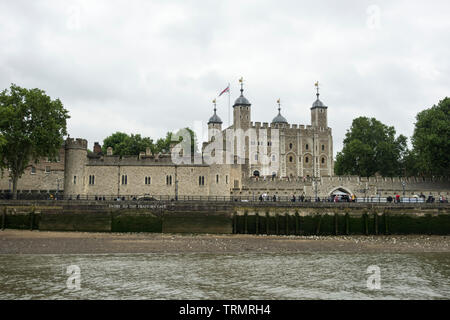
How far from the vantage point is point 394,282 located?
806 inches

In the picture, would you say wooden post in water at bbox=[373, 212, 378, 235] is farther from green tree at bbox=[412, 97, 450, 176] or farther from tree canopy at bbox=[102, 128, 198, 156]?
tree canopy at bbox=[102, 128, 198, 156]

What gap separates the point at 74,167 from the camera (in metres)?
48.8

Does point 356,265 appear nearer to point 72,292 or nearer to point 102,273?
point 102,273

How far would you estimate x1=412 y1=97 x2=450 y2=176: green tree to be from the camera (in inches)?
2201

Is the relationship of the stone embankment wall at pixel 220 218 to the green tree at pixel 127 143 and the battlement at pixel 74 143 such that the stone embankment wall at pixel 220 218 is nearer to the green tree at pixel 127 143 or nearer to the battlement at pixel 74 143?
the battlement at pixel 74 143

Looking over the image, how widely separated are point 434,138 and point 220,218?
1214 inches

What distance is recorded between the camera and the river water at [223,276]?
17.9 metres

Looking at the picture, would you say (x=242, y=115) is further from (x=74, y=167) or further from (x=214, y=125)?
(x=74, y=167)

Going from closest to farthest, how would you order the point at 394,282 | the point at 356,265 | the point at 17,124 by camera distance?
the point at 394,282 < the point at 356,265 < the point at 17,124

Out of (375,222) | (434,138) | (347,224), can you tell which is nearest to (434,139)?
(434,138)

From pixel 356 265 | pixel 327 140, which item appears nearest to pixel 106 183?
pixel 356 265

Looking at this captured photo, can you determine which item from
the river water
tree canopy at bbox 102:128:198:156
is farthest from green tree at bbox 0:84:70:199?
tree canopy at bbox 102:128:198:156

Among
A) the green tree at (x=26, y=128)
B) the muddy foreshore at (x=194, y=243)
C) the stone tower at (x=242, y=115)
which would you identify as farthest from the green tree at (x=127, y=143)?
the muddy foreshore at (x=194, y=243)

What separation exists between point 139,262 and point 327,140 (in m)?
63.5
